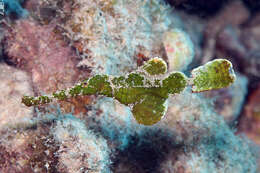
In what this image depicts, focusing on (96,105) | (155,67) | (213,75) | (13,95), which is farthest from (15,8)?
(213,75)

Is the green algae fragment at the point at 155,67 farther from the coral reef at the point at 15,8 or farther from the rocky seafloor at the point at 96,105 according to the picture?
the coral reef at the point at 15,8

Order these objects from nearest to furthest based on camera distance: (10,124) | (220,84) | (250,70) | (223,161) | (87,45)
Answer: (220,84) < (10,124) < (87,45) < (223,161) < (250,70)

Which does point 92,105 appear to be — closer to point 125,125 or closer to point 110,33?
point 125,125

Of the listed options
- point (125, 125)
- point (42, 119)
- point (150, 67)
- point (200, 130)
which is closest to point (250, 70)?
point (200, 130)

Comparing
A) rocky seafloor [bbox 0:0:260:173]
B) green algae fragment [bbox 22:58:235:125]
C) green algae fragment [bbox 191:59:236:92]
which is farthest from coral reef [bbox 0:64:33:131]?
green algae fragment [bbox 191:59:236:92]

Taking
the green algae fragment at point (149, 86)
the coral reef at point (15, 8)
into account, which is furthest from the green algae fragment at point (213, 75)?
the coral reef at point (15, 8)

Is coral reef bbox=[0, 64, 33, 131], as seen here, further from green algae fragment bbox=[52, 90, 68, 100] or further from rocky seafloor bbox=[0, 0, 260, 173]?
green algae fragment bbox=[52, 90, 68, 100]
